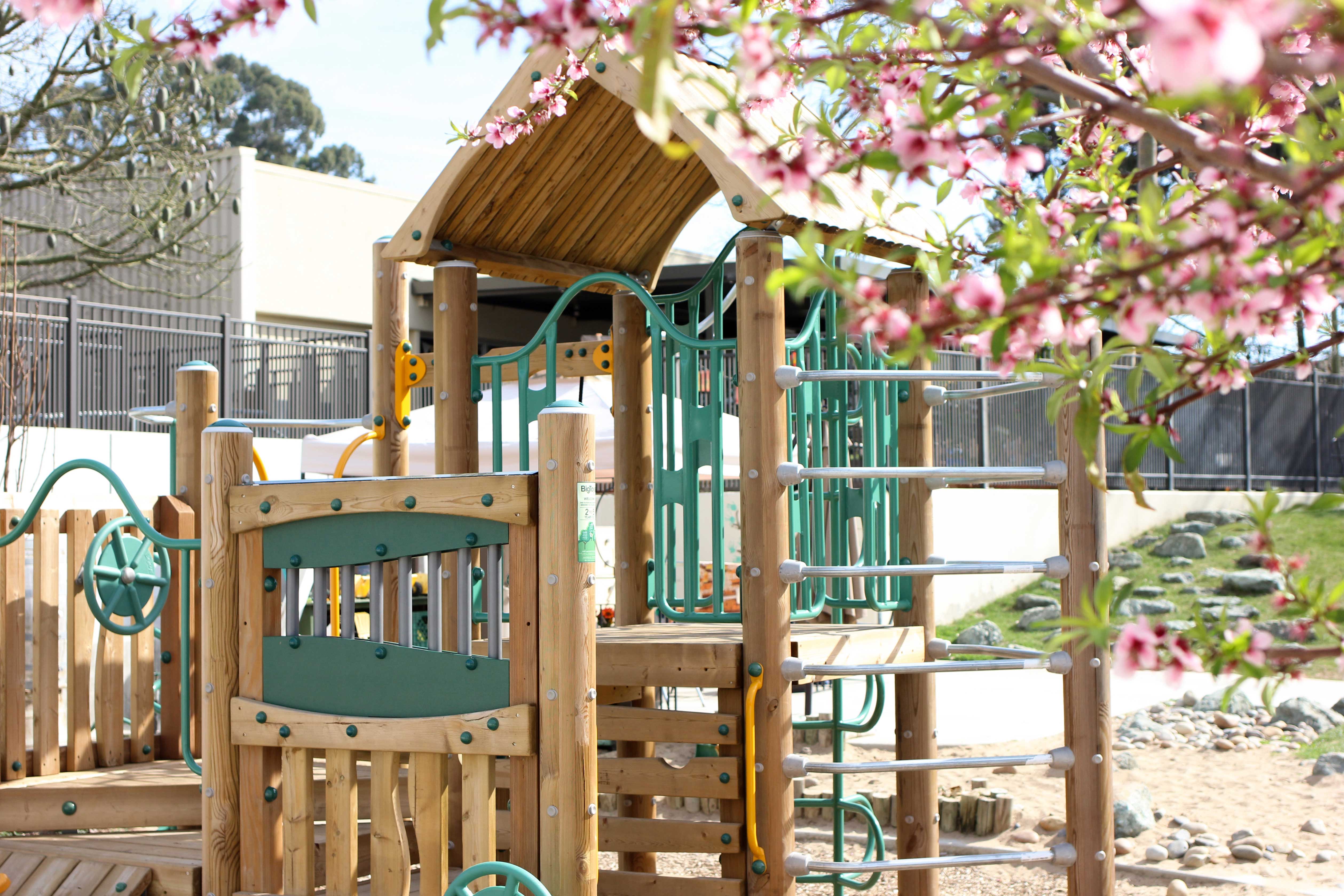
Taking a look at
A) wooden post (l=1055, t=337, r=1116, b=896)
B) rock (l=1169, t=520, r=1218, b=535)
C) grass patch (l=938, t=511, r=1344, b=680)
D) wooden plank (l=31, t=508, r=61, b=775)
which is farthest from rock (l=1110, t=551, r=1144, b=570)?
wooden plank (l=31, t=508, r=61, b=775)

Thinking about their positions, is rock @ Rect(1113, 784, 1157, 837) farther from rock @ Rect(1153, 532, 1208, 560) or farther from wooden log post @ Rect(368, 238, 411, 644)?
rock @ Rect(1153, 532, 1208, 560)

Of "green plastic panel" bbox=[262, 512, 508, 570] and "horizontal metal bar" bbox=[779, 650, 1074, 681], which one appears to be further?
"horizontal metal bar" bbox=[779, 650, 1074, 681]

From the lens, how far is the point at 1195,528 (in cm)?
1861

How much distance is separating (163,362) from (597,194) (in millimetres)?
12337

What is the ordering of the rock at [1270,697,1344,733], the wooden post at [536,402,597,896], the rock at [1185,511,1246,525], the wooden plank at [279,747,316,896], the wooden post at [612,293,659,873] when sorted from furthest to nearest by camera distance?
the rock at [1185,511,1246,525]
the rock at [1270,697,1344,733]
the wooden post at [612,293,659,873]
the wooden plank at [279,747,316,896]
the wooden post at [536,402,597,896]

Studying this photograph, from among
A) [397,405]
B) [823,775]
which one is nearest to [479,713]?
[397,405]

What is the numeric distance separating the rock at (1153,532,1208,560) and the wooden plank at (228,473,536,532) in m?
15.4

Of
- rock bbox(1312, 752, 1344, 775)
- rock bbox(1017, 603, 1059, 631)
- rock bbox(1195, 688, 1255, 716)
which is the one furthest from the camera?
rock bbox(1017, 603, 1059, 631)

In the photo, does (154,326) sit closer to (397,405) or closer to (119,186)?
(119,186)

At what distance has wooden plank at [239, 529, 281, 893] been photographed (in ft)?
Result: 13.1

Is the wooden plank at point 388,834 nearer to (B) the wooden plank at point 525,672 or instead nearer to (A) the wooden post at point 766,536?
(B) the wooden plank at point 525,672

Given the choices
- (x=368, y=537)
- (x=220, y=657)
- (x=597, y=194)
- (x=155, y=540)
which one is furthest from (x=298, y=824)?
(x=597, y=194)

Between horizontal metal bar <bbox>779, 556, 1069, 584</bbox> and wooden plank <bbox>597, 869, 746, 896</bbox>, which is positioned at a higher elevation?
horizontal metal bar <bbox>779, 556, 1069, 584</bbox>

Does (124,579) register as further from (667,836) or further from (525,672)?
(667,836)
